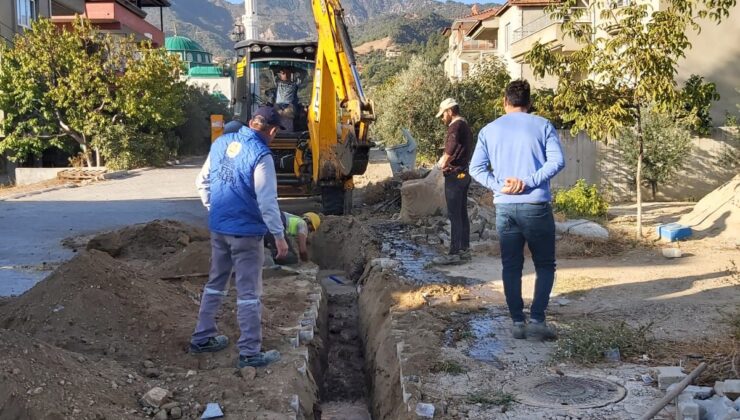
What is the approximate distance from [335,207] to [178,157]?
81.0 feet

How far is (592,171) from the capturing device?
16.1 meters

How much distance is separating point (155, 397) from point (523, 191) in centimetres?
306

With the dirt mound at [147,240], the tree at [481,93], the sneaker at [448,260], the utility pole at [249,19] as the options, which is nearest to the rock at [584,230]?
the sneaker at [448,260]

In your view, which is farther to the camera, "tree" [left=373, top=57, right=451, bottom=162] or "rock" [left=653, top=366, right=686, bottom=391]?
"tree" [left=373, top=57, right=451, bottom=162]

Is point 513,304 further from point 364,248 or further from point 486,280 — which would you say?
point 364,248

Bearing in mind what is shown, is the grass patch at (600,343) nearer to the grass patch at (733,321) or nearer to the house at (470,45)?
the grass patch at (733,321)

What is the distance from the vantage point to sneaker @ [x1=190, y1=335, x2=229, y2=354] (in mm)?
5524

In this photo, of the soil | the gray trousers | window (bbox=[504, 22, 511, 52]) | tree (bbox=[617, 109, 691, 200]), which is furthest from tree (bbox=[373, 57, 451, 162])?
the gray trousers

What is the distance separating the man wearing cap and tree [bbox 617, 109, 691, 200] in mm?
11304

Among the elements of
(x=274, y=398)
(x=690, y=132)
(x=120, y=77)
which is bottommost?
(x=274, y=398)

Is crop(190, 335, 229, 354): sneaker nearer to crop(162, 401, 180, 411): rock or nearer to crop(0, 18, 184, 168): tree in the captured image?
crop(162, 401, 180, 411): rock

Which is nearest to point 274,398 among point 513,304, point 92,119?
point 513,304

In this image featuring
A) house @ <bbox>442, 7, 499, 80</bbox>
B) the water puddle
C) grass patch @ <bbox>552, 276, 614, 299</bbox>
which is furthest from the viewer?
house @ <bbox>442, 7, 499, 80</bbox>

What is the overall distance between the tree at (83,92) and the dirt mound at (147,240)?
18.5 meters
